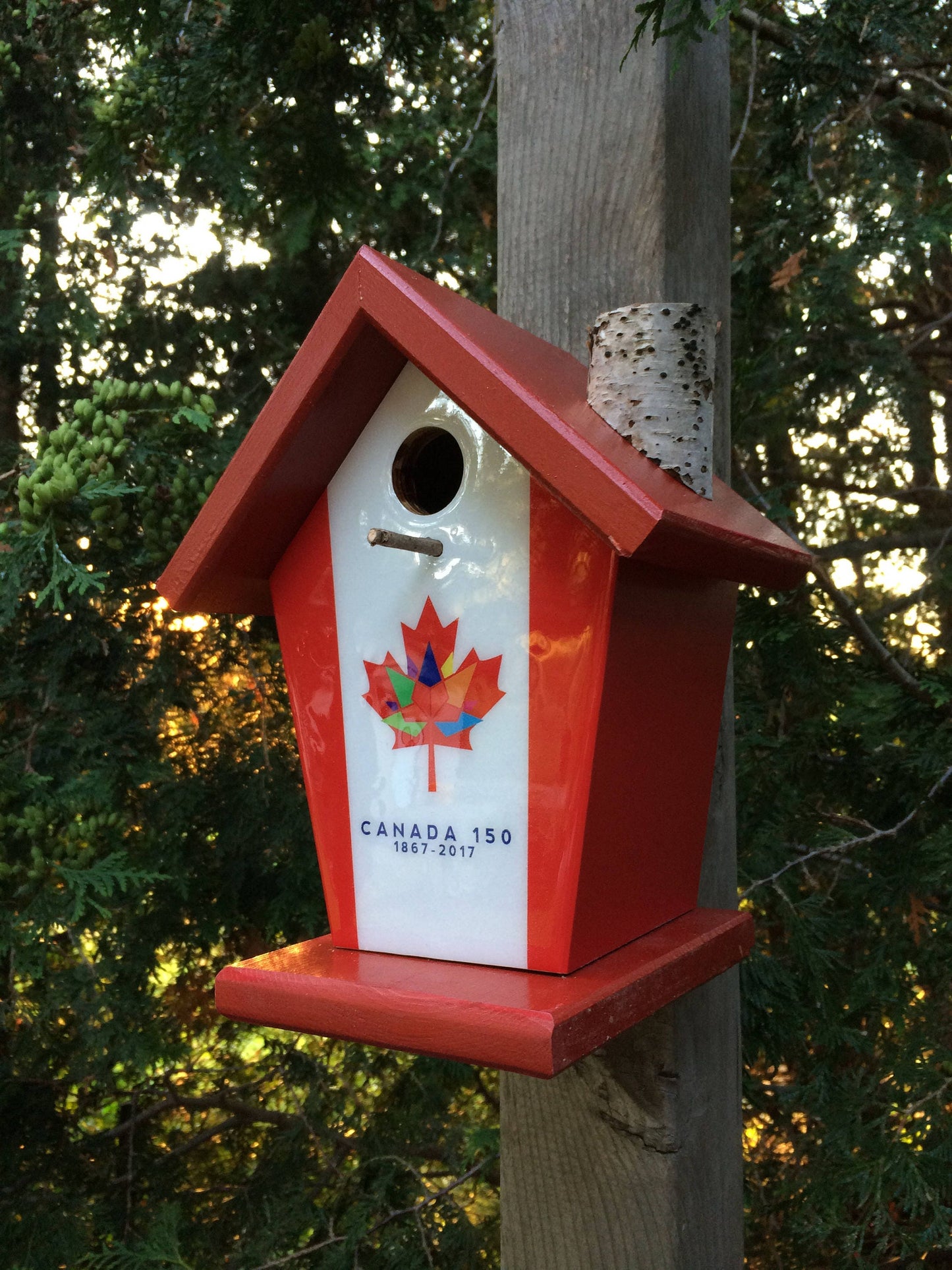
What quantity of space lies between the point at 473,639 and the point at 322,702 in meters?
0.22

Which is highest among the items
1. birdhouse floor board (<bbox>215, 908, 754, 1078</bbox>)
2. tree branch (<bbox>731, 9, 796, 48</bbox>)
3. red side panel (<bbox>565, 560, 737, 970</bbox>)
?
tree branch (<bbox>731, 9, 796, 48</bbox>)

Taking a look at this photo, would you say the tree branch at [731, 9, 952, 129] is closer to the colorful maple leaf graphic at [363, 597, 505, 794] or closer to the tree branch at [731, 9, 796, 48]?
the tree branch at [731, 9, 796, 48]

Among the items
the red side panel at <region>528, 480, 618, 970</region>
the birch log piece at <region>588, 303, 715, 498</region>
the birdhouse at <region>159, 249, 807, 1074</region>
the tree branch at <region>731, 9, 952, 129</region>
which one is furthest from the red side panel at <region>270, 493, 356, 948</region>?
the tree branch at <region>731, 9, 952, 129</region>

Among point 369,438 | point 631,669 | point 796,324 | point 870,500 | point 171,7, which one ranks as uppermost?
point 171,7

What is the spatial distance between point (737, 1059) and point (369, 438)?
832mm

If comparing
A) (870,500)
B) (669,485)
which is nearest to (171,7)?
(669,485)

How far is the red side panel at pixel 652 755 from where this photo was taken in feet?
3.37

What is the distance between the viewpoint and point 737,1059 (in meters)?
1.29

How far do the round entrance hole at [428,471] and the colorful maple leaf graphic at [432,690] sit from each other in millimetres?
134

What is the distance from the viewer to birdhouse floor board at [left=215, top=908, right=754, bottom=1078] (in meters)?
0.88

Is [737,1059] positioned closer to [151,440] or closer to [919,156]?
[151,440]

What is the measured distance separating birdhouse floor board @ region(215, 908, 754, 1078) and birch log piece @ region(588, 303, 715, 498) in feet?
1.49

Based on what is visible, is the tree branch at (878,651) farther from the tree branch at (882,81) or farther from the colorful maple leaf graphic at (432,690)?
the colorful maple leaf graphic at (432,690)

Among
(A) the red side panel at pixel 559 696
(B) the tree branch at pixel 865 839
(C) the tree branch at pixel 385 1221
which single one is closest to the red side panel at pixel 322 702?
(A) the red side panel at pixel 559 696
